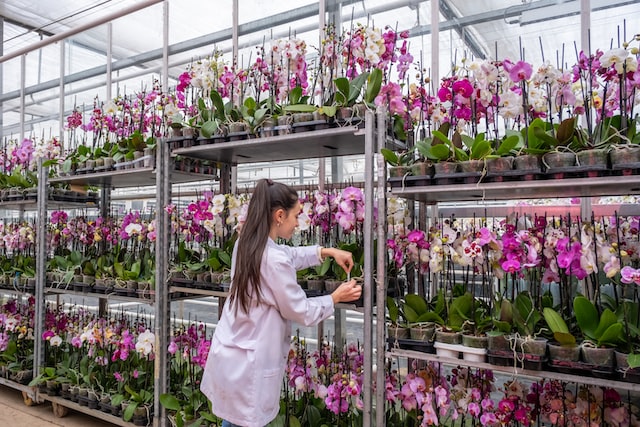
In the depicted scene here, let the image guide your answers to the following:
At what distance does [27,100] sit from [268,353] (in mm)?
5198

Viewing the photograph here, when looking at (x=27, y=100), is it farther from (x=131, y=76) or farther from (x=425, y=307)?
(x=425, y=307)

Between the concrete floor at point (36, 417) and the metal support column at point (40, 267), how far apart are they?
25cm

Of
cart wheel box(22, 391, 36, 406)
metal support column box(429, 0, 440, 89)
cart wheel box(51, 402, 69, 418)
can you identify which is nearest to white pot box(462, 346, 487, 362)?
metal support column box(429, 0, 440, 89)

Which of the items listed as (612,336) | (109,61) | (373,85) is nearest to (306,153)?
(373,85)

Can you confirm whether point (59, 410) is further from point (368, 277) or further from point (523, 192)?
point (523, 192)

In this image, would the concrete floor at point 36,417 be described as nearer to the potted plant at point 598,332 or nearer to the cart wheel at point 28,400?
the cart wheel at point 28,400

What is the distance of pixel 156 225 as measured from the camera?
105 inches

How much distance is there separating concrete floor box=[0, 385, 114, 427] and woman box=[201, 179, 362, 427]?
1.85 metres

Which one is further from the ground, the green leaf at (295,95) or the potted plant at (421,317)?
the green leaf at (295,95)

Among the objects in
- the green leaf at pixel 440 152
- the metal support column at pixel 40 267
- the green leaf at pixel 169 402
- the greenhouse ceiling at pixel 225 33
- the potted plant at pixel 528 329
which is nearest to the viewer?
the potted plant at pixel 528 329

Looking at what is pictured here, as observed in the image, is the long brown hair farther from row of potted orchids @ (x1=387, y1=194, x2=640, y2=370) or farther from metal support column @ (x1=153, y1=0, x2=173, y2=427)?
metal support column @ (x1=153, y1=0, x2=173, y2=427)

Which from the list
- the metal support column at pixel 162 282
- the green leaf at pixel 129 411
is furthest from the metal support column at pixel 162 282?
the green leaf at pixel 129 411

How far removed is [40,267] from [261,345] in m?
2.46

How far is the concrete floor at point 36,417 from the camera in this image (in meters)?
3.11
